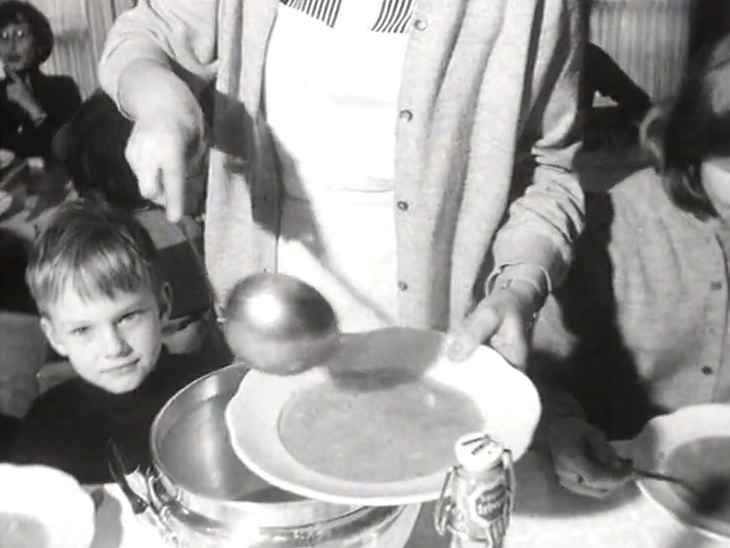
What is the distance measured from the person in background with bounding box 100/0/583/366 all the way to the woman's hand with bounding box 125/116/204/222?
9cm

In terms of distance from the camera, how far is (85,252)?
78cm

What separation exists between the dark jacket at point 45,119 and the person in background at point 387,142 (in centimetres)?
7

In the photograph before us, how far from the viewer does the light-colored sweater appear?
0.72 metres

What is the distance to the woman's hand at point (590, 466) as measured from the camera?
0.64 meters

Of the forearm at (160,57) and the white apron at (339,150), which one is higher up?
the forearm at (160,57)

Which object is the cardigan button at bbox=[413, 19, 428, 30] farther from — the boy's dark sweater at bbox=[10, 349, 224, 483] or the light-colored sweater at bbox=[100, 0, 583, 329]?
the boy's dark sweater at bbox=[10, 349, 224, 483]

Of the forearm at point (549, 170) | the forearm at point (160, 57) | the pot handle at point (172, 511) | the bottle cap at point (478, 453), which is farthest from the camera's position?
the forearm at point (549, 170)

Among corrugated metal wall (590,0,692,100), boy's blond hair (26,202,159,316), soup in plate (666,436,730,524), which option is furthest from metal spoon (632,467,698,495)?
boy's blond hair (26,202,159,316)

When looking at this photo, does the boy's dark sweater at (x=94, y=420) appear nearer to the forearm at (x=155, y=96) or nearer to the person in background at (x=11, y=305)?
the person in background at (x=11, y=305)

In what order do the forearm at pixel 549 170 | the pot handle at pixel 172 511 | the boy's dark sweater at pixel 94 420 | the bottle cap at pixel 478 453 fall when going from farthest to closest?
the boy's dark sweater at pixel 94 420 < the forearm at pixel 549 170 < the pot handle at pixel 172 511 < the bottle cap at pixel 478 453

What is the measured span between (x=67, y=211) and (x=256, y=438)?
0.32 metres

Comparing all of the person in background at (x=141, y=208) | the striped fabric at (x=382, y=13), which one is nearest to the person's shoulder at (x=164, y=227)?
the person in background at (x=141, y=208)

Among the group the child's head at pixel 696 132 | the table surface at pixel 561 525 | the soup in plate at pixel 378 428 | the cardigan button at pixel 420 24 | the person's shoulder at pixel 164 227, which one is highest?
the cardigan button at pixel 420 24

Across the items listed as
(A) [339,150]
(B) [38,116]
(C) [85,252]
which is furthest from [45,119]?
(A) [339,150]
